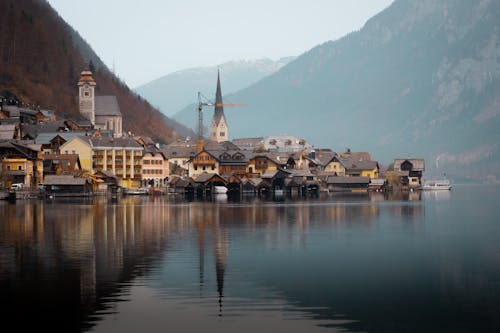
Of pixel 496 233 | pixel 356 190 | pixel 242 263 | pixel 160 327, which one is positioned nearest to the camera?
pixel 160 327

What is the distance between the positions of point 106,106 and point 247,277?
154 m

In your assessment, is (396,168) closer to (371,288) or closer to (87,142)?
(87,142)

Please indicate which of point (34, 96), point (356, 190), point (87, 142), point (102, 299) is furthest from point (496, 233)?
point (34, 96)

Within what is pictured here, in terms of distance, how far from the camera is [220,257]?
142 ft

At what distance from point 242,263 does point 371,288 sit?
29.0ft

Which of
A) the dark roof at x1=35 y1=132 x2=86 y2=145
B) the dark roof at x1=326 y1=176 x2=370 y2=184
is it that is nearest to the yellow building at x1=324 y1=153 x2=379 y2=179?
the dark roof at x1=326 y1=176 x2=370 y2=184

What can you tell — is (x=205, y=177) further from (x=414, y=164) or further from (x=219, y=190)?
(x=414, y=164)

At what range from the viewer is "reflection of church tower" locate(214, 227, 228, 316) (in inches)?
1330

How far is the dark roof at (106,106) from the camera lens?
186 meters

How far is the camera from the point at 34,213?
241 ft

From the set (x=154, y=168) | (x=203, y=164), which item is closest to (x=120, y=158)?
(x=154, y=168)

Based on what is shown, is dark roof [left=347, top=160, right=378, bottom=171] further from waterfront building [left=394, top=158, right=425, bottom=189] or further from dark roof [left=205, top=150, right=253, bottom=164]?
dark roof [left=205, top=150, right=253, bottom=164]

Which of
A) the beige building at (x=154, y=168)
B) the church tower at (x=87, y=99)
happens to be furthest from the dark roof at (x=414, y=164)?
the church tower at (x=87, y=99)

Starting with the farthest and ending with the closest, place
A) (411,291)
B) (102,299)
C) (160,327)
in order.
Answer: (411,291), (102,299), (160,327)
